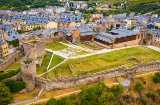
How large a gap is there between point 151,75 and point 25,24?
50588 mm

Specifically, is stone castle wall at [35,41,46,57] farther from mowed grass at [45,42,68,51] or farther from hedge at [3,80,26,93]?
hedge at [3,80,26,93]

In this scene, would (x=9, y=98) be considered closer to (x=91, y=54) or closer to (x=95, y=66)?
(x=95, y=66)

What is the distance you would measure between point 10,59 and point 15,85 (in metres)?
9.95

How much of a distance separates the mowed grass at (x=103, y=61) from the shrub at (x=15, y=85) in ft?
17.2

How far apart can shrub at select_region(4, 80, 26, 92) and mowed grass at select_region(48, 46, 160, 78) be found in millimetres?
5237

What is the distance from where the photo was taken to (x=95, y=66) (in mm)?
41500

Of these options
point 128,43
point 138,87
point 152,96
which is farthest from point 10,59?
point 128,43

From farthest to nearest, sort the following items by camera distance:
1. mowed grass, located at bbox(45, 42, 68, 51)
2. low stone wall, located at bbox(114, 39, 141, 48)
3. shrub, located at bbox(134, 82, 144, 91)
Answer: low stone wall, located at bbox(114, 39, 141, 48), mowed grass, located at bbox(45, 42, 68, 51), shrub, located at bbox(134, 82, 144, 91)

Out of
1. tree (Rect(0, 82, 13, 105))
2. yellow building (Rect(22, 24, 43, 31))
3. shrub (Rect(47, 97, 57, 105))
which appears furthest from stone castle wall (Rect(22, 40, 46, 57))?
yellow building (Rect(22, 24, 43, 31))

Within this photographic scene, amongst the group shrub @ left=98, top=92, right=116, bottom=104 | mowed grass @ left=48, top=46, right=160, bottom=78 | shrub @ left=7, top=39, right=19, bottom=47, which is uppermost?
shrub @ left=7, top=39, right=19, bottom=47

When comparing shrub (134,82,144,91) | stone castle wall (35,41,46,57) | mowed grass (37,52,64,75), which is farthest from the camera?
stone castle wall (35,41,46,57)

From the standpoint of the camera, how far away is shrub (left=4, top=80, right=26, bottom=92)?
33.4 m

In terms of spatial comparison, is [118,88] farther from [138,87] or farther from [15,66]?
[15,66]

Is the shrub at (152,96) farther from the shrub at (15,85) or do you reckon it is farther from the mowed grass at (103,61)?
the shrub at (15,85)
